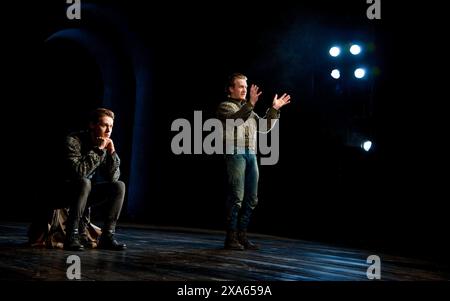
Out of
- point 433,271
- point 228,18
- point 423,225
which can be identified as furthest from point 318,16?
point 433,271

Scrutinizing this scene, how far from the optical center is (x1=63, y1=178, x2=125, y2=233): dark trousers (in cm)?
317

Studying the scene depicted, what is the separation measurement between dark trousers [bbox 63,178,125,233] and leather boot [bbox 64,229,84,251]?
0.09 feet

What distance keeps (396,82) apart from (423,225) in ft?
5.23

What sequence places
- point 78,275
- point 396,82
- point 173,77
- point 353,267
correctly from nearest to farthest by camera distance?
point 78,275, point 353,267, point 396,82, point 173,77

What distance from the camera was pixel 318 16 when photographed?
6492mm

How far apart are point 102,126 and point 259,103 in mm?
3799

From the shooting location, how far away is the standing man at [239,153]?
3703 millimetres

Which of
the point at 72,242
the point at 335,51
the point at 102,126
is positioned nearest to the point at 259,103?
the point at 335,51

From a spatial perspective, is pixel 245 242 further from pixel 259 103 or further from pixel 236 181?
pixel 259 103

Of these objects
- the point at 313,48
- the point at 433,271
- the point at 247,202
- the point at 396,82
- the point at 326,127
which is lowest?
the point at 433,271

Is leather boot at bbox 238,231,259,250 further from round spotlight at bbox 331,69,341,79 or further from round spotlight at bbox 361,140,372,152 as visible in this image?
round spotlight at bbox 331,69,341,79

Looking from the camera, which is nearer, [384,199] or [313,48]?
[384,199]

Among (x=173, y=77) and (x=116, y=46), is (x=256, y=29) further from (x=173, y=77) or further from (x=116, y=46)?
(x=116, y=46)

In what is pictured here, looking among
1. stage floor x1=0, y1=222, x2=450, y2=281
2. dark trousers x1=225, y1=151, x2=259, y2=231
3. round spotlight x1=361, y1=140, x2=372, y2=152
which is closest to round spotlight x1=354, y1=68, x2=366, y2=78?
round spotlight x1=361, y1=140, x2=372, y2=152
